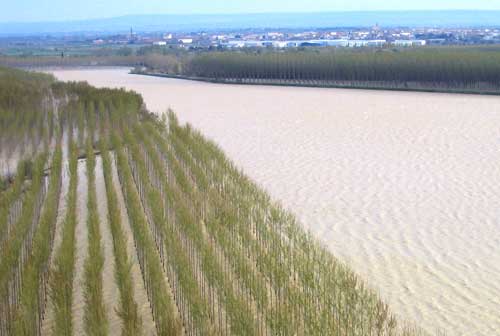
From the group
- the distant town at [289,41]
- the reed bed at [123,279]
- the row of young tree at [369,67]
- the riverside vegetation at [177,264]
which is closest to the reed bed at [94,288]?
the riverside vegetation at [177,264]

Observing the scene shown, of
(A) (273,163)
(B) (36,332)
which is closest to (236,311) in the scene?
(B) (36,332)

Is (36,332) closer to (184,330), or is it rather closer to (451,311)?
(184,330)

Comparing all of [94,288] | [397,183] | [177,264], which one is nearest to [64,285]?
[94,288]

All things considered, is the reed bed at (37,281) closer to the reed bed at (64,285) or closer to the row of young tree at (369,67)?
the reed bed at (64,285)

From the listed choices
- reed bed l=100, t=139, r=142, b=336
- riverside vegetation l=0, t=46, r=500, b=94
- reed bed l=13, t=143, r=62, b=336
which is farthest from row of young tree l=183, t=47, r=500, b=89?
reed bed l=13, t=143, r=62, b=336

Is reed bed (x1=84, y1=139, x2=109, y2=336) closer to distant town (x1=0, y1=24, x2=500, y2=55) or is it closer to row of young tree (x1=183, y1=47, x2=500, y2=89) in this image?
row of young tree (x1=183, y1=47, x2=500, y2=89)

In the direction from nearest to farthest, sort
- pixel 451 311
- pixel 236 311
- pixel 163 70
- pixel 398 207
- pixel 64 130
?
pixel 236 311
pixel 451 311
pixel 398 207
pixel 64 130
pixel 163 70

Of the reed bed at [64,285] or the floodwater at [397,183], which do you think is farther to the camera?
the floodwater at [397,183]
